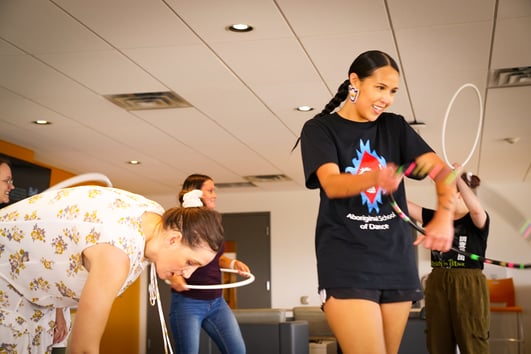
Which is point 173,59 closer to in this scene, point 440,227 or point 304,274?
point 440,227

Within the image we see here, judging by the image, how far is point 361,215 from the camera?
7.82 feet

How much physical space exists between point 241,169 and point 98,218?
26.3 feet

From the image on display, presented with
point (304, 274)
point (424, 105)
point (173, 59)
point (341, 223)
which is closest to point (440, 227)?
point (341, 223)

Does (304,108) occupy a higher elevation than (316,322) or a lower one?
higher

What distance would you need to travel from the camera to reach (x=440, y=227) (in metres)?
2.10

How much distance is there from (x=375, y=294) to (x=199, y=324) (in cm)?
267

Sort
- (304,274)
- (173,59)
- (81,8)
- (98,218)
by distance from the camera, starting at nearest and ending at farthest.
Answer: (98,218), (81,8), (173,59), (304,274)

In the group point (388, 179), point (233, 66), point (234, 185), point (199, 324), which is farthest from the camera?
point (234, 185)

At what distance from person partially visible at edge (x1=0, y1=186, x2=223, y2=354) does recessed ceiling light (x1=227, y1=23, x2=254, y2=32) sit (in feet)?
8.26

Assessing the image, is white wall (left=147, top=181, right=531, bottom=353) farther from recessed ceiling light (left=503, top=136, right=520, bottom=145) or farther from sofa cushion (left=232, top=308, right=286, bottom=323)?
sofa cushion (left=232, top=308, right=286, bottom=323)

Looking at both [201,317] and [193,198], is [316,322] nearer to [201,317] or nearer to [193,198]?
→ [201,317]

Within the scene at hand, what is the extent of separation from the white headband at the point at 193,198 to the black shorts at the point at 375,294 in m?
2.36

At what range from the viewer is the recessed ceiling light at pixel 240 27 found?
4836mm

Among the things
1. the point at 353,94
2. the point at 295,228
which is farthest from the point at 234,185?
the point at 353,94
